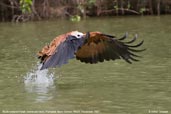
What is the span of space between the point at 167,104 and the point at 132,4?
64.3ft

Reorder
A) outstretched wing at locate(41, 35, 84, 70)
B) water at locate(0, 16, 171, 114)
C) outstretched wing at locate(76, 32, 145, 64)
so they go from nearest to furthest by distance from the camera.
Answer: water at locate(0, 16, 171, 114) < outstretched wing at locate(41, 35, 84, 70) < outstretched wing at locate(76, 32, 145, 64)

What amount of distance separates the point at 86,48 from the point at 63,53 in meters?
1.06

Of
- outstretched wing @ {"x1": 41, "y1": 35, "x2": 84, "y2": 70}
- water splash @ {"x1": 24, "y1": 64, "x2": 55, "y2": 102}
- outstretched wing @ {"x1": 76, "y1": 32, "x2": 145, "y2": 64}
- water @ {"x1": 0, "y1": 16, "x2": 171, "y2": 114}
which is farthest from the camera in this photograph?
outstretched wing @ {"x1": 76, "y1": 32, "x2": 145, "y2": 64}

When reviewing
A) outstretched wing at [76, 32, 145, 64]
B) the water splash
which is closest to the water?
the water splash

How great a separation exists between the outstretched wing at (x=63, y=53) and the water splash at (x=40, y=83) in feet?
1.55

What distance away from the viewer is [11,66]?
11125mm

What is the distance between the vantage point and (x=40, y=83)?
9125 millimetres

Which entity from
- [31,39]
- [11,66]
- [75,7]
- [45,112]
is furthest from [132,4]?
[45,112]

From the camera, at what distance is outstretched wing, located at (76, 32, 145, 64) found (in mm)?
8586

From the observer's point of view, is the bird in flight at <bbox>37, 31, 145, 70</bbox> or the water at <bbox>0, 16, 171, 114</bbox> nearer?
the water at <bbox>0, 16, 171, 114</bbox>

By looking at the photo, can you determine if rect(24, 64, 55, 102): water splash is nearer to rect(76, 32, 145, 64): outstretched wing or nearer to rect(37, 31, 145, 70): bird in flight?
rect(37, 31, 145, 70): bird in flight

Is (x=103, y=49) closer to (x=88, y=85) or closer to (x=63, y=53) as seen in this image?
(x=88, y=85)

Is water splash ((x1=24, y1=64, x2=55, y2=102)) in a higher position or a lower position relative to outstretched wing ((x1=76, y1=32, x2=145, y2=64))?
lower

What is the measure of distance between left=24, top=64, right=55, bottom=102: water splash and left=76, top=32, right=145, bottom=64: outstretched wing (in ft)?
2.49
